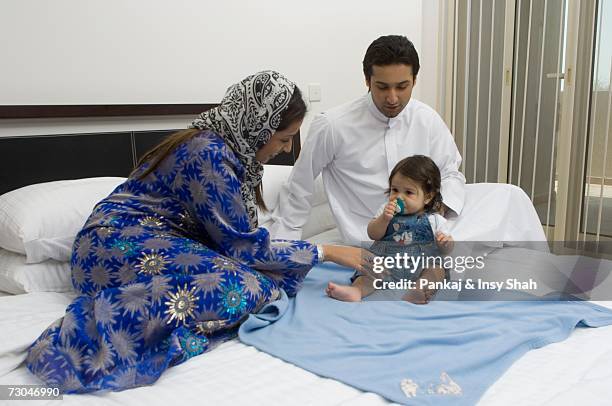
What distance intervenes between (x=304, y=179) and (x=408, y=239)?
0.55 metres

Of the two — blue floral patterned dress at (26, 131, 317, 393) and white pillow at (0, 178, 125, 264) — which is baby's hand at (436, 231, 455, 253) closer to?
blue floral patterned dress at (26, 131, 317, 393)

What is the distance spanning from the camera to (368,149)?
1.98 m

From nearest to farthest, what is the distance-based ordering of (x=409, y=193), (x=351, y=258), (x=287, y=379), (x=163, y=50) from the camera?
(x=287, y=379)
(x=351, y=258)
(x=409, y=193)
(x=163, y=50)

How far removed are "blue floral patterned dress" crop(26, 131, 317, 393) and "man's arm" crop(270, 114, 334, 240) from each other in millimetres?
442

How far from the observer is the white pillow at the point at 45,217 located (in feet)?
4.62

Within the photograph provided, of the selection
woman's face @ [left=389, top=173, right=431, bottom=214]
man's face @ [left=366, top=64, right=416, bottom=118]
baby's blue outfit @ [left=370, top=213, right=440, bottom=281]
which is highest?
man's face @ [left=366, top=64, right=416, bottom=118]

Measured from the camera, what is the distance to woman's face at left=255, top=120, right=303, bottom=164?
1.42 meters

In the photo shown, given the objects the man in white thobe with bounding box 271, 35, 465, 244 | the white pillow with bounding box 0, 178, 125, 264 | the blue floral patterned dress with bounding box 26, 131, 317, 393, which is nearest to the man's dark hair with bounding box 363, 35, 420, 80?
the man in white thobe with bounding box 271, 35, 465, 244

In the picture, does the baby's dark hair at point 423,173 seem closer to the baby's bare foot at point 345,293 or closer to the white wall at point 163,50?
the baby's bare foot at point 345,293

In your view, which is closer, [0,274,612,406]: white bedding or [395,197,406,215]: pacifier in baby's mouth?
[0,274,612,406]: white bedding

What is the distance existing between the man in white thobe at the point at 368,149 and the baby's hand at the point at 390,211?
13.1 inches

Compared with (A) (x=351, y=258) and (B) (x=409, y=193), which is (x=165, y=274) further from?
(B) (x=409, y=193)

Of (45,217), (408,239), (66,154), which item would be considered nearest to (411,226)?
(408,239)

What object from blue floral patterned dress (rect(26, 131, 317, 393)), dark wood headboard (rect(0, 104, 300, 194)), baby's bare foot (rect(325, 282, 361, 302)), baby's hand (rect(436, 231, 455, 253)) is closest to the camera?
blue floral patterned dress (rect(26, 131, 317, 393))
